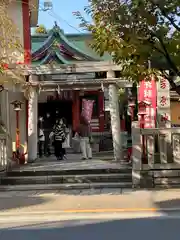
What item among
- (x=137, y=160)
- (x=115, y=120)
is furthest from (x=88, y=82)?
(x=137, y=160)

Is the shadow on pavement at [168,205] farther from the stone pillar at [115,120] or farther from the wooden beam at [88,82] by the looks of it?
the wooden beam at [88,82]

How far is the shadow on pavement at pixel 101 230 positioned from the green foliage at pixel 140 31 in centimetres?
309

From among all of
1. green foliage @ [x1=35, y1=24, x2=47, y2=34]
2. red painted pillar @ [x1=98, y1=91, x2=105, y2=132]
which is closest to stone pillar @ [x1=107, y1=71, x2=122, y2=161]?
red painted pillar @ [x1=98, y1=91, x2=105, y2=132]

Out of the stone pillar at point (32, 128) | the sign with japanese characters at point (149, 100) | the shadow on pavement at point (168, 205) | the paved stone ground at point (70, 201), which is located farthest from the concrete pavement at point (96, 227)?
the stone pillar at point (32, 128)

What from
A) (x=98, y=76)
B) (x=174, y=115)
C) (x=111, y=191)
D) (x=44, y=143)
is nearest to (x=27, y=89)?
(x=98, y=76)

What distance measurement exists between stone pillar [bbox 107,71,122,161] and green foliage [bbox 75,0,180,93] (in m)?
7.73

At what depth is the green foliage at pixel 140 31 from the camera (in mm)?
9820

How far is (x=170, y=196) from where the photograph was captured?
1273 centimetres

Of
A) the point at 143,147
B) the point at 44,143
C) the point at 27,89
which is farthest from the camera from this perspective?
the point at 44,143

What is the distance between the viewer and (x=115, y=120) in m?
18.7

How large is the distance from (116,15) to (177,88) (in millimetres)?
1985

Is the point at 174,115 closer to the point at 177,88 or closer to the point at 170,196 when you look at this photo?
the point at 170,196

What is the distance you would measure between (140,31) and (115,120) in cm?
867

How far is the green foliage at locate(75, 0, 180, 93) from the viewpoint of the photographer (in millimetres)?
9820
